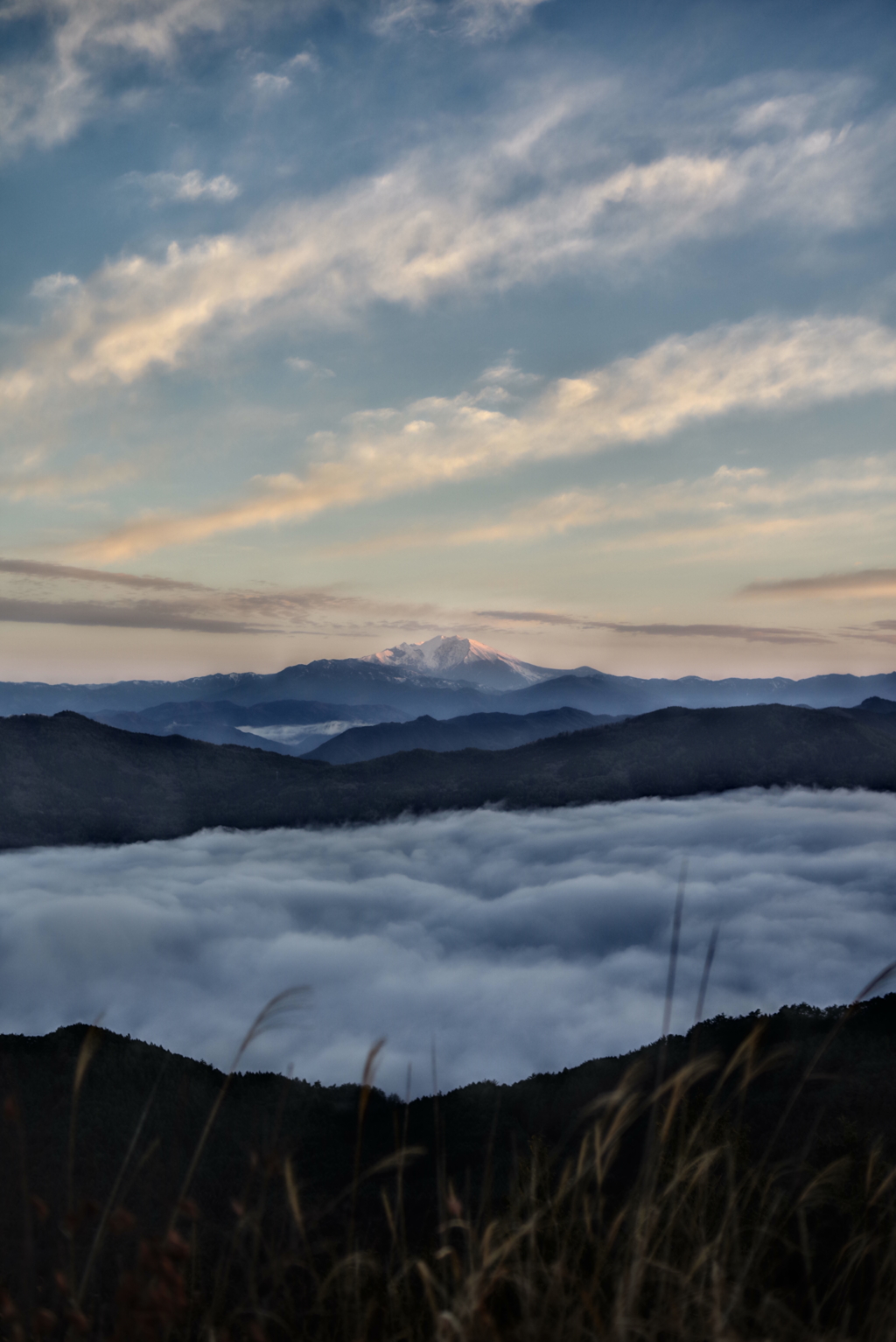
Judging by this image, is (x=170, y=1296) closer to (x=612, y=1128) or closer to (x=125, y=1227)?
(x=125, y=1227)

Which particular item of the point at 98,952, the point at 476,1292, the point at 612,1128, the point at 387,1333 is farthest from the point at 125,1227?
the point at 98,952

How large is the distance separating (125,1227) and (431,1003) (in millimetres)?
125011

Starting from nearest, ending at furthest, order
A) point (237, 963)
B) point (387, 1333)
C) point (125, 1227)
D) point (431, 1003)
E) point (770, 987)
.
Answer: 1. point (125, 1227)
2. point (387, 1333)
3. point (770, 987)
4. point (431, 1003)
5. point (237, 963)

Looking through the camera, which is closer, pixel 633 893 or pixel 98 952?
pixel 98 952

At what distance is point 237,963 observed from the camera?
146 m

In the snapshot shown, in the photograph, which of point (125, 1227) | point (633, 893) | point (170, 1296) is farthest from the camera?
point (633, 893)

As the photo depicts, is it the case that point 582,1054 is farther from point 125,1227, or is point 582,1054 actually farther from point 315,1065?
point 125,1227

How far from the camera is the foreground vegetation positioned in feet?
13.5

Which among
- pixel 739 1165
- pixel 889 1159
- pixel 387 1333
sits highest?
pixel 387 1333

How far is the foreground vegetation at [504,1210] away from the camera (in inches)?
162

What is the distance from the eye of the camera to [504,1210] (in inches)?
608

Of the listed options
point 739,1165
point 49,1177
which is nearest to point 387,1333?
point 739,1165

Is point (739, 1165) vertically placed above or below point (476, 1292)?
below

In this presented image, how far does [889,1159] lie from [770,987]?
95632mm
